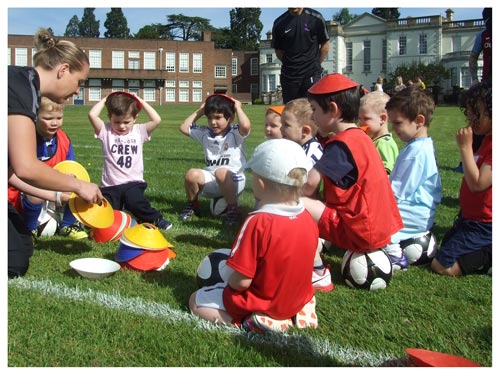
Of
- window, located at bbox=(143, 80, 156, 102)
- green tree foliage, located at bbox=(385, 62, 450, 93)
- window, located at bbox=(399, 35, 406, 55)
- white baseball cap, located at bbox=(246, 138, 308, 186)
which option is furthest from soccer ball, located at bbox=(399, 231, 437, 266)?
window, located at bbox=(143, 80, 156, 102)

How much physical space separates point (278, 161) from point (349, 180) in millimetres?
1061

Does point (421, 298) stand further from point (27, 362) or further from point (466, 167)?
point (27, 362)

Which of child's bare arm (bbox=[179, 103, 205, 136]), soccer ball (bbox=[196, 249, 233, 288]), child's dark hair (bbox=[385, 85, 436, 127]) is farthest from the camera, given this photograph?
child's bare arm (bbox=[179, 103, 205, 136])

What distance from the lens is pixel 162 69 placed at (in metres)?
77.2

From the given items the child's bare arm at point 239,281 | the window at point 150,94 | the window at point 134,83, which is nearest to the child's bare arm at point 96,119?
the child's bare arm at point 239,281

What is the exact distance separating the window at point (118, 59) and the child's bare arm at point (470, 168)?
76.5 meters

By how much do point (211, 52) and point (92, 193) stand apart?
79.7 metres

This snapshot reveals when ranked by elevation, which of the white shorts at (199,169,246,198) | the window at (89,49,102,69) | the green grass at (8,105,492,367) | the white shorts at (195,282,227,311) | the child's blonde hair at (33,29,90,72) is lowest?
the green grass at (8,105,492,367)

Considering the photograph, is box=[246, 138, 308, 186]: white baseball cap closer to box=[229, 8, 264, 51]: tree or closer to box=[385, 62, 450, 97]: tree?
box=[385, 62, 450, 97]: tree

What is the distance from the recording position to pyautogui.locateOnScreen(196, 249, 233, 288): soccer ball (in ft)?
11.7

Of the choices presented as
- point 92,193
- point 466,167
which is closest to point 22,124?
point 92,193

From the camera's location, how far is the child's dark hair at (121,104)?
224 inches

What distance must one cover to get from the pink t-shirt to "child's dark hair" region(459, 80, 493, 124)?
136 inches

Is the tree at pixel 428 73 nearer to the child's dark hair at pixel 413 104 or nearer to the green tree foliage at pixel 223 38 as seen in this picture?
the green tree foliage at pixel 223 38
